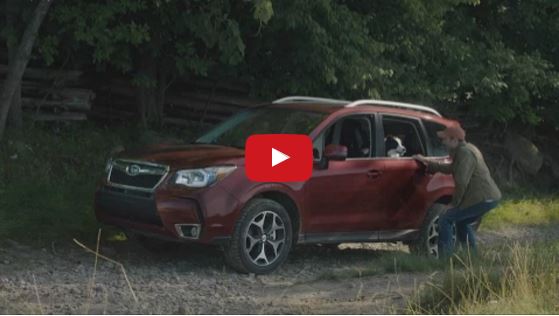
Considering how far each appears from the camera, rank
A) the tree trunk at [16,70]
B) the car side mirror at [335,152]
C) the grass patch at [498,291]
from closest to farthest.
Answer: the grass patch at [498,291], the car side mirror at [335,152], the tree trunk at [16,70]

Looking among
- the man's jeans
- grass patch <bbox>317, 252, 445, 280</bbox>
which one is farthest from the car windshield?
the man's jeans

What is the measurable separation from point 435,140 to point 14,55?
19.5 ft

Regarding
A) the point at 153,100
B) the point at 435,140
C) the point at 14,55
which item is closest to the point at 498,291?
the point at 435,140

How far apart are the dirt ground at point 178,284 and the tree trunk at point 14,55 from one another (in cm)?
356

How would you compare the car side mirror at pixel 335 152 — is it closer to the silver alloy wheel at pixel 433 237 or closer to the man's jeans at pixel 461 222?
the man's jeans at pixel 461 222

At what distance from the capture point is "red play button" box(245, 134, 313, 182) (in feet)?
30.9

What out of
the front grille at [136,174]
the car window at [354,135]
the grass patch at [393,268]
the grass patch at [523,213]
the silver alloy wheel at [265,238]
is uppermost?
the car window at [354,135]

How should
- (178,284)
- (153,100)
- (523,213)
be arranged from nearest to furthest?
1. (178,284)
2. (153,100)
3. (523,213)

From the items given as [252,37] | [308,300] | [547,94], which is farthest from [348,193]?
[547,94]

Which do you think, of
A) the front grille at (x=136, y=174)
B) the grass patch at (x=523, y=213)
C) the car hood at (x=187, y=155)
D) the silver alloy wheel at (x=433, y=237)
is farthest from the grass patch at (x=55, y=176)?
the grass patch at (x=523, y=213)

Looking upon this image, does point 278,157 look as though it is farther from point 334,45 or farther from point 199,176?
point 334,45

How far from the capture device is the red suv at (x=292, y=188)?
9156 millimetres

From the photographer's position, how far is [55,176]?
12.4 meters

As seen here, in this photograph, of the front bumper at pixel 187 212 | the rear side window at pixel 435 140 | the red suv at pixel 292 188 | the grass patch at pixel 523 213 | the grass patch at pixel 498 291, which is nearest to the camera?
the grass patch at pixel 498 291
